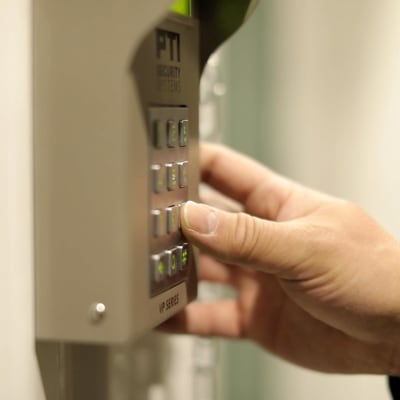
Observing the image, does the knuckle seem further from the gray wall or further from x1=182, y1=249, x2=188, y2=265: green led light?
the gray wall

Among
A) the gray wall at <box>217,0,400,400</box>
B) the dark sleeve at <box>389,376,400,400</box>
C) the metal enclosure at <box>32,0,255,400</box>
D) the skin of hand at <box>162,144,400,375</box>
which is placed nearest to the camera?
the metal enclosure at <box>32,0,255,400</box>

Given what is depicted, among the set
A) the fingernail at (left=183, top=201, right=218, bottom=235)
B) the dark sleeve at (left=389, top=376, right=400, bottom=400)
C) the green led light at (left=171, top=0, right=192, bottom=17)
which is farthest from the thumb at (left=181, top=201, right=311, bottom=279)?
the dark sleeve at (left=389, top=376, right=400, bottom=400)

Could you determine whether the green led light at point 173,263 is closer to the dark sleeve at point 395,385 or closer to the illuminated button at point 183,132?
the illuminated button at point 183,132

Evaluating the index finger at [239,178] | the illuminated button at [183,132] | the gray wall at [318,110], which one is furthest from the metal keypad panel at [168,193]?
the gray wall at [318,110]

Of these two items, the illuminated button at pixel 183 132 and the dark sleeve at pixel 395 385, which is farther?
the dark sleeve at pixel 395 385

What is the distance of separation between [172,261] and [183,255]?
0.9 inches

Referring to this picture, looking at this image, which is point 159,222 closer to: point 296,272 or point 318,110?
point 296,272

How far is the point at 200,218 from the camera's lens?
0.48 meters

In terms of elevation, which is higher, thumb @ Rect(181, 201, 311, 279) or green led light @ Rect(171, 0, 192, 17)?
green led light @ Rect(171, 0, 192, 17)

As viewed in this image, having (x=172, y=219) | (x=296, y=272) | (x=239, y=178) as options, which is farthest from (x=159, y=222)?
(x=239, y=178)

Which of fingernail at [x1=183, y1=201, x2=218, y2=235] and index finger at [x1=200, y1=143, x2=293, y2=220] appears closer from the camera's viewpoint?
fingernail at [x1=183, y1=201, x2=218, y2=235]

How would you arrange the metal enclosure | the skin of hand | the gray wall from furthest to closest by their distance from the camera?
1. the gray wall
2. the skin of hand
3. the metal enclosure

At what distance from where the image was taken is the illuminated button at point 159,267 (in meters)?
0.44

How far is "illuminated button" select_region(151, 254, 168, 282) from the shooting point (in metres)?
0.44
